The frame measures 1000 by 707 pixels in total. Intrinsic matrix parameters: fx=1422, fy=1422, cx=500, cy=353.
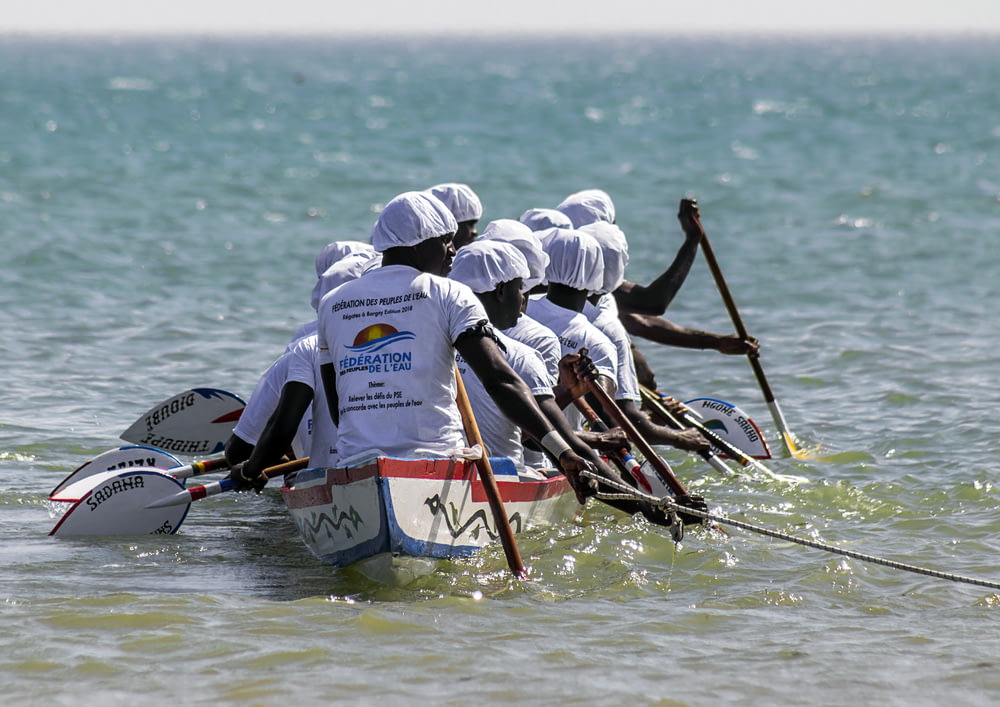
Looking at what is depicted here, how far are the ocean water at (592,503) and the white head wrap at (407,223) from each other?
65.5 inches

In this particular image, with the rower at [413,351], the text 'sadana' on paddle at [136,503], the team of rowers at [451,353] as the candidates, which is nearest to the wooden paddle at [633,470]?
the team of rowers at [451,353]

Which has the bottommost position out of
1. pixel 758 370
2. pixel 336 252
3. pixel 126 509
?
pixel 126 509

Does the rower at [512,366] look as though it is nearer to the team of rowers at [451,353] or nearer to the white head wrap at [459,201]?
the team of rowers at [451,353]

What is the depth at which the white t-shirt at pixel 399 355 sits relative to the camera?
6.86 m

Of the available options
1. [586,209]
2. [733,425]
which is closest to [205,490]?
[586,209]

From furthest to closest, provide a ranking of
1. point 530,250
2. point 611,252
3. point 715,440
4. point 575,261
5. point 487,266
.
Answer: point 715,440 → point 611,252 → point 575,261 → point 530,250 → point 487,266

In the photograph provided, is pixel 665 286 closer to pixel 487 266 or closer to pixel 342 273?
pixel 342 273

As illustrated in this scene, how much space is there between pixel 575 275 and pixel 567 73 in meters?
106

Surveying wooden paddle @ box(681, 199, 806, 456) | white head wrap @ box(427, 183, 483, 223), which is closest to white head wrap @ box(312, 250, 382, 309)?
white head wrap @ box(427, 183, 483, 223)

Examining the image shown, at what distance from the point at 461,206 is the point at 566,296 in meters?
1.11

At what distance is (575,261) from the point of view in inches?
348

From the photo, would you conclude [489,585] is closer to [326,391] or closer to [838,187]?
[326,391]

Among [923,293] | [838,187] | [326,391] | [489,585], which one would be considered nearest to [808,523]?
[489,585]

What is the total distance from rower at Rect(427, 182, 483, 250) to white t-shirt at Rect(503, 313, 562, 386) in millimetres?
1460
